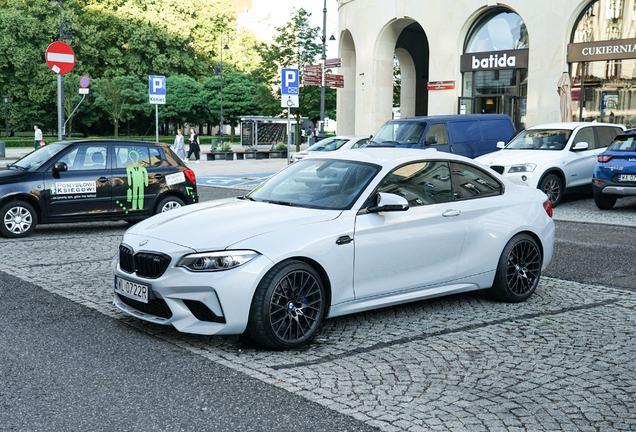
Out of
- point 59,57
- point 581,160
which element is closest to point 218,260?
point 581,160

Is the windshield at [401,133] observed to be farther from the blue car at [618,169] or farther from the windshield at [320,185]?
the windshield at [320,185]

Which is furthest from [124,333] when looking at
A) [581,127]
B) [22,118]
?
[22,118]

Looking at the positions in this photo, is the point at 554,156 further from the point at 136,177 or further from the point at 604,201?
the point at 136,177

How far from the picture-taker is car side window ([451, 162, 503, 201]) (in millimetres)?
6539

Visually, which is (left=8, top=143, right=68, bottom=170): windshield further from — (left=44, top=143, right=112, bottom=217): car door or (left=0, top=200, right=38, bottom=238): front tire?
(left=0, top=200, right=38, bottom=238): front tire

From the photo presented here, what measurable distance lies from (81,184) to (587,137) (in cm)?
1152

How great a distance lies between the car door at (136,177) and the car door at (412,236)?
21.5ft

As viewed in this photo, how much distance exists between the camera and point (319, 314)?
5398 mm

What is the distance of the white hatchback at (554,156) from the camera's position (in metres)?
15.4

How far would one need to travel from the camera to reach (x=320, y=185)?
20.2 feet

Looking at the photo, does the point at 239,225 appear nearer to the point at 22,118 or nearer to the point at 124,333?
the point at 124,333

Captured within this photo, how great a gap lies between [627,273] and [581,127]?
9.01 metres

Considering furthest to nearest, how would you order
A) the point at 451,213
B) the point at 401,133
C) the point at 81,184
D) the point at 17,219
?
1. the point at 401,133
2. the point at 81,184
3. the point at 17,219
4. the point at 451,213

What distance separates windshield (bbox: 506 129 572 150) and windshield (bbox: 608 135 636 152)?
1.52 m
